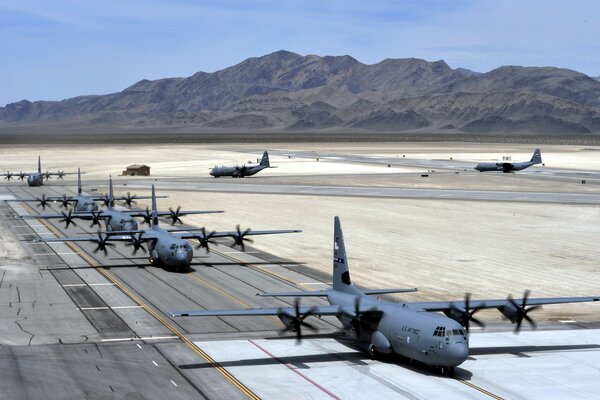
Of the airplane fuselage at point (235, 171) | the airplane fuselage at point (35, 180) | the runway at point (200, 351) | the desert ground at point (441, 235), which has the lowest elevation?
the runway at point (200, 351)

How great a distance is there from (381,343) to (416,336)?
278cm

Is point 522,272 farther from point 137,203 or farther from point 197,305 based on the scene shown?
A: point 137,203

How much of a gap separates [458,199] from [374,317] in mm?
80465

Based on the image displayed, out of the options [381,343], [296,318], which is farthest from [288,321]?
[381,343]

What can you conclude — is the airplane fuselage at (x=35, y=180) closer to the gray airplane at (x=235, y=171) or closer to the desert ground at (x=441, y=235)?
the desert ground at (x=441, y=235)

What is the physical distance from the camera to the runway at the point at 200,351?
121 ft

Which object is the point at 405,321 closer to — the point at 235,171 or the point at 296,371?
the point at 296,371

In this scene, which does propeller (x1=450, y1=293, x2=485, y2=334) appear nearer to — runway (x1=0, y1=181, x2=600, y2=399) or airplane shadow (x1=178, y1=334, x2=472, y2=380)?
runway (x1=0, y1=181, x2=600, y2=399)

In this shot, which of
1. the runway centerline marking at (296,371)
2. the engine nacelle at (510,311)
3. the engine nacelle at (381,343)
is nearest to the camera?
the runway centerline marking at (296,371)

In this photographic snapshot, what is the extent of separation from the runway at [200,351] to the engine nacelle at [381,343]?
2.82ft

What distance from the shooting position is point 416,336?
38000mm

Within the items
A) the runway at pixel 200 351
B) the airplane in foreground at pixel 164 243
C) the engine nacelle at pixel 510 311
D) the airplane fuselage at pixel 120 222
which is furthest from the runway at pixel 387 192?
the engine nacelle at pixel 510 311

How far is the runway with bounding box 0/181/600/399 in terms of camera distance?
36969 millimetres

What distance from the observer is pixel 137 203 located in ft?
388
